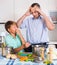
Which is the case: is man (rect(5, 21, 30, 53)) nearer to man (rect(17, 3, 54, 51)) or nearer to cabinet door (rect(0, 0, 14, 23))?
man (rect(17, 3, 54, 51))

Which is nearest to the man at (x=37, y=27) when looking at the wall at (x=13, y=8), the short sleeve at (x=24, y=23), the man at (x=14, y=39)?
the short sleeve at (x=24, y=23)

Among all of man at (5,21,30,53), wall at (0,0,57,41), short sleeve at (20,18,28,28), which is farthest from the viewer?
wall at (0,0,57,41)

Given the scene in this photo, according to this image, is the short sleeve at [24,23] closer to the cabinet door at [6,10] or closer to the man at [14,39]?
the man at [14,39]

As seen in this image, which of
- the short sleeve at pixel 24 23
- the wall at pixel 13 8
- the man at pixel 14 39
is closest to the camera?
the man at pixel 14 39

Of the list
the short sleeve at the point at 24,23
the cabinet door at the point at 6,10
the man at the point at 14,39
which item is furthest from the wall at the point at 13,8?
the man at the point at 14,39

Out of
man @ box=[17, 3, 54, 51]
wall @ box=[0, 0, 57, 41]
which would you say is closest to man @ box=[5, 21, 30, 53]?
man @ box=[17, 3, 54, 51]

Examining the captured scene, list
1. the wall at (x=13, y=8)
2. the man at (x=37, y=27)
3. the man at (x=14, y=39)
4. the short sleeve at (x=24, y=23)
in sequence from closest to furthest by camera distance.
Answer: the man at (x=14, y=39)
the man at (x=37, y=27)
the short sleeve at (x=24, y=23)
the wall at (x=13, y=8)

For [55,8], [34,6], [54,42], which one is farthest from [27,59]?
[55,8]

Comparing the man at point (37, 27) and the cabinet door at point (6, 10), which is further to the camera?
the cabinet door at point (6, 10)

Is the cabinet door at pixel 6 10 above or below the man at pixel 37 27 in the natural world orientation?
above

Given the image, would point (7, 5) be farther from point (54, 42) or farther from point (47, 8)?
point (54, 42)

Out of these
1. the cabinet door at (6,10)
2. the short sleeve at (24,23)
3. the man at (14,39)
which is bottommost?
the man at (14,39)

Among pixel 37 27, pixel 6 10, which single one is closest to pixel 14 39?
pixel 37 27

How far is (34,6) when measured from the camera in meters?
2.21
